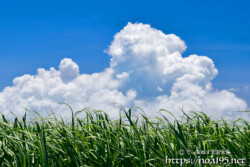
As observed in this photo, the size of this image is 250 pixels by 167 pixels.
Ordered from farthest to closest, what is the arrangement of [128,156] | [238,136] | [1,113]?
1. [238,136]
2. [1,113]
3. [128,156]

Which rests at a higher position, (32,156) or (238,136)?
(238,136)

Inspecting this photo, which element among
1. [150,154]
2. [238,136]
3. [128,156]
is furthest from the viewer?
[238,136]

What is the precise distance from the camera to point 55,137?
3020 mm

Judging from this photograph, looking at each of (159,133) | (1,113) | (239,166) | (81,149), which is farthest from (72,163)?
(239,166)

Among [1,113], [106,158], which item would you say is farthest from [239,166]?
[1,113]

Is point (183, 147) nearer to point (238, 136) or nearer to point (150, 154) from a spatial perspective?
point (150, 154)

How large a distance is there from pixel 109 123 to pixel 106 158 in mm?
761

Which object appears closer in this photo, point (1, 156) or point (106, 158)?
point (1, 156)

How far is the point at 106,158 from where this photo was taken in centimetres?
287

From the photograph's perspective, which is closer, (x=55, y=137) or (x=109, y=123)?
(x=55, y=137)

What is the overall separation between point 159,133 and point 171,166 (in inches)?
16.7

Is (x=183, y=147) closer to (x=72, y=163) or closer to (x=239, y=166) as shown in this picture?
(x=239, y=166)

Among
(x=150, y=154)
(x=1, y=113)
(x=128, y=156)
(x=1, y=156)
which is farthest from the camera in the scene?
(x=1, y=113)

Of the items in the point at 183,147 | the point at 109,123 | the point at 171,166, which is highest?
the point at 109,123
